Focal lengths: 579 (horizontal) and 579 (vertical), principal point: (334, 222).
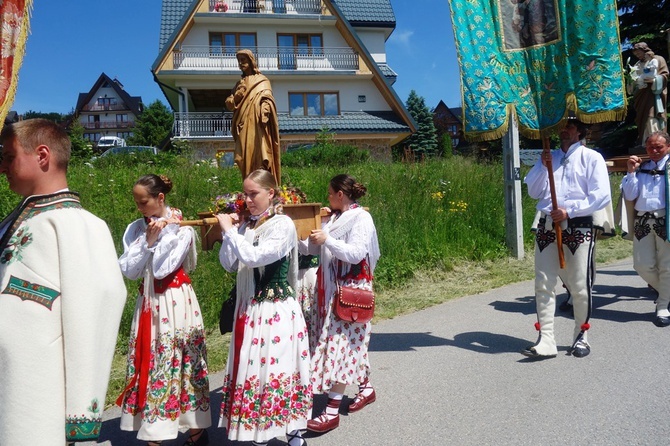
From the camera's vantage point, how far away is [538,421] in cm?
408

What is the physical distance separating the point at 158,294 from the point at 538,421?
2.77m

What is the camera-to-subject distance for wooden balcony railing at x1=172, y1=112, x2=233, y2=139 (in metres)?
24.2

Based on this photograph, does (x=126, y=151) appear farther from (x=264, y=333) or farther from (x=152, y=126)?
(x=152, y=126)

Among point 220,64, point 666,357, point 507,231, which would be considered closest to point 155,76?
point 220,64

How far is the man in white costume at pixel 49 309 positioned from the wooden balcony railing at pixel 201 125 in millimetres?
22091

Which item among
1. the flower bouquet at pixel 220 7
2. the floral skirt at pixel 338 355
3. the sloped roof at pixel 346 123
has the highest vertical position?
the flower bouquet at pixel 220 7

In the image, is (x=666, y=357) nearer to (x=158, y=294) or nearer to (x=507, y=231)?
(x=158, y=294)

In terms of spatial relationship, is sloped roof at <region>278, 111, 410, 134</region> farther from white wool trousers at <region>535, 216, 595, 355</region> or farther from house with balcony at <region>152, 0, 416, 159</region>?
white wool trousers at <region>535, 216, 595, 355</region>

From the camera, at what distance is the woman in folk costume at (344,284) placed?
169 inches

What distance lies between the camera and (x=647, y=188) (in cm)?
682

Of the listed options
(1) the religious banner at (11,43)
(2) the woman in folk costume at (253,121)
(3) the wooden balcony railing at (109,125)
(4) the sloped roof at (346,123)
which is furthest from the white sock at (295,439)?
(3) the wooden balcony railing at (109,125)

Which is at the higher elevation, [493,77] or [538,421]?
[493,77]

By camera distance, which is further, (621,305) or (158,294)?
(621,305)

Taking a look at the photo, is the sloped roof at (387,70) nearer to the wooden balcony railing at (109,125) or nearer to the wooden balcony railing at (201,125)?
the wooden balcony railing at (201,125)
